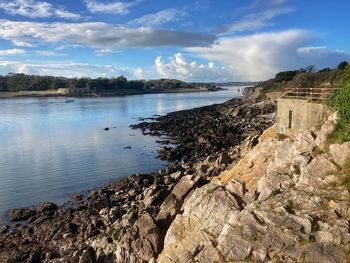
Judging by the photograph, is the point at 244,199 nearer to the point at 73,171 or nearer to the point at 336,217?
the point at 336,217

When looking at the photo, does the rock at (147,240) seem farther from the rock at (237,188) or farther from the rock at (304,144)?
the rock at (304,144)

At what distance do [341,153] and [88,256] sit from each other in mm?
11234

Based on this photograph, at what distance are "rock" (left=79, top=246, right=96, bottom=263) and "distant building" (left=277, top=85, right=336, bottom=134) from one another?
11041 millimetres

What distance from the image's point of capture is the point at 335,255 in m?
11.2

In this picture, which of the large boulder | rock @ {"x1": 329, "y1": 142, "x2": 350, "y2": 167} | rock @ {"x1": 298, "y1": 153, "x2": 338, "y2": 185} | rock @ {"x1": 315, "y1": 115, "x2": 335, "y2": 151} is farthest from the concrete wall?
the large boulder

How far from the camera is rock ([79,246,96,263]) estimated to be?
17953 mm

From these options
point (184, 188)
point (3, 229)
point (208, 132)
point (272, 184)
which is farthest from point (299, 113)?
point (208, 132)

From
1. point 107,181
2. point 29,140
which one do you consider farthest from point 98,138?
point 107,181

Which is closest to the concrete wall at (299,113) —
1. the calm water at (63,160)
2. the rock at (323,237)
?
the rock at (323,237)

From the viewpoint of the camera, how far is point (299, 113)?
863 inches

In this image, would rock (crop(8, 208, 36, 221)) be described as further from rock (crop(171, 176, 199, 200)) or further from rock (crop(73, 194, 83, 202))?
rock (crop(171, 176, 199, 200))

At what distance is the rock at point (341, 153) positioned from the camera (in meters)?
14.0

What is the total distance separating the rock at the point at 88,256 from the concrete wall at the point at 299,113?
11142 millimetres

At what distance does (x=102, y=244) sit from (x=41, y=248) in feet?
15.6
